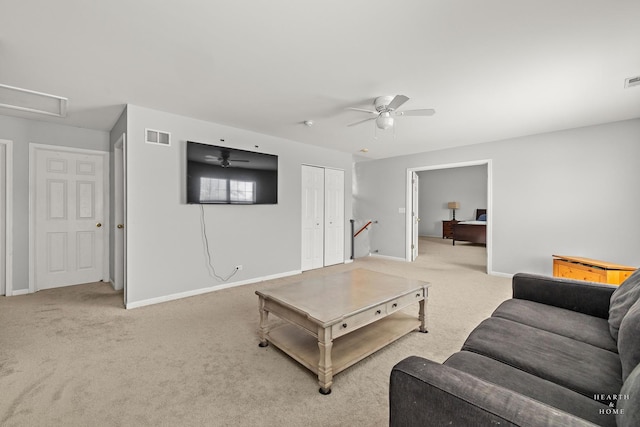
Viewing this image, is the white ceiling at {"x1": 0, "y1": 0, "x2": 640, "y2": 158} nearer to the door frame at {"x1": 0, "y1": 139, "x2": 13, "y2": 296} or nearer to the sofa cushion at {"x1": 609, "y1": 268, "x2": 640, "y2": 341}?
the door frame at {"x1": 0, "y1": 139, "x2": 13, "y2": 296}

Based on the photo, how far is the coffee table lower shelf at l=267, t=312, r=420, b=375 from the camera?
1914mm

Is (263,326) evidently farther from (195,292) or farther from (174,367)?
(195,292)

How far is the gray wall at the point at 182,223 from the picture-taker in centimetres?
328

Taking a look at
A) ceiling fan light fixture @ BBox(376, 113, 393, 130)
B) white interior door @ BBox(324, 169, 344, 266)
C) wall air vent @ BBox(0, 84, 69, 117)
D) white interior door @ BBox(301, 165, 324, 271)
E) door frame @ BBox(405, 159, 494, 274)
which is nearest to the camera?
wall air vent @ BBox(0, 84, 69, 117)

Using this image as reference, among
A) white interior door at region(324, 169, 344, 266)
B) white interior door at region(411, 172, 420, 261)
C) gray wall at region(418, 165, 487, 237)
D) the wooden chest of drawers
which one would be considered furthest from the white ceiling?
the wooden chest of drawers

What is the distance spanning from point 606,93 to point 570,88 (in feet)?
1.62

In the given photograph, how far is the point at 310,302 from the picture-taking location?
2.03m

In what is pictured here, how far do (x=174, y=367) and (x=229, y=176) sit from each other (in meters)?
2.59

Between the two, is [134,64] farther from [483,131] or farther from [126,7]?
[483,131]

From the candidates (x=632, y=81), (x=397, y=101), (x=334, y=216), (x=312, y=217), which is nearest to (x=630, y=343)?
(x=397, y=101)

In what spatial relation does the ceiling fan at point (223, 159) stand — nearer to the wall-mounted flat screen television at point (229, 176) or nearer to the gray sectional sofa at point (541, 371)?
the wall-mounted flat screen television at point (229, 176)

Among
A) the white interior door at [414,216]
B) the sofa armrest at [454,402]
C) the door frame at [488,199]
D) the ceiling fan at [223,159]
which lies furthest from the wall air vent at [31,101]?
the white interior door at [414,216]

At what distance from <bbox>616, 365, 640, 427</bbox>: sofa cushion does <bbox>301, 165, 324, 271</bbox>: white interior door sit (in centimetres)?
449

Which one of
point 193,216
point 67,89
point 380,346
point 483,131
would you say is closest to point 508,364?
point 380,346
